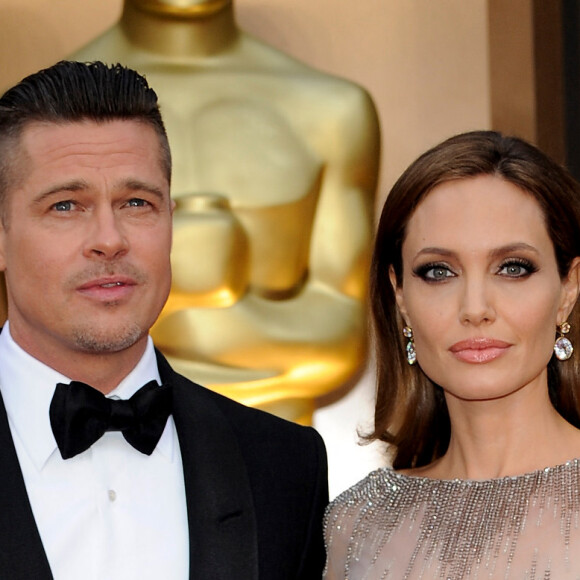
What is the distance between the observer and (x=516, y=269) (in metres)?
1.76

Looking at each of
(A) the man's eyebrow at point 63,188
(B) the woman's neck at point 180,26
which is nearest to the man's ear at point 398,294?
(A) the man's eyebrow at point 63,188

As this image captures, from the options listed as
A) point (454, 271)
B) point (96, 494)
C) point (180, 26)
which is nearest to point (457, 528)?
point (454, 271)

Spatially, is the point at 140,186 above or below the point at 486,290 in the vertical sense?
above

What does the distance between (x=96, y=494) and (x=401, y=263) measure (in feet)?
1.87

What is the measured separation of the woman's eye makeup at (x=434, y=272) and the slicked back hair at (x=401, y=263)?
0.28ft

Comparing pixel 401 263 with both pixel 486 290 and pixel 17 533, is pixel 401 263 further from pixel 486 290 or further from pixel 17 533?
pixel 17 533

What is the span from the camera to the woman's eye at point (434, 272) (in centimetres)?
178

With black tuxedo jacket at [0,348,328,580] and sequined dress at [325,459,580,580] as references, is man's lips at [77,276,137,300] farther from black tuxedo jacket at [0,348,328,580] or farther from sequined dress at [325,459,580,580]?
sequined dress at [325,459,580,580]

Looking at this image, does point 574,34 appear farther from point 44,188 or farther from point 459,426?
point 44,188

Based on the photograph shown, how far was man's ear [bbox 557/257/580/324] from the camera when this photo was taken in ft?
5.90

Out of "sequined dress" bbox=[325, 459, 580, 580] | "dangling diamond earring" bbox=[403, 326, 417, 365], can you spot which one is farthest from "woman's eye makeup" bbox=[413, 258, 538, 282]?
"sequined dress" bbox=[325, 459, 580, 580]

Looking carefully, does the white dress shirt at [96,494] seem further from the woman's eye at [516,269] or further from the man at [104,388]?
the woman's eye at [516,269]

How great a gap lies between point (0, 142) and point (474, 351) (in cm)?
72

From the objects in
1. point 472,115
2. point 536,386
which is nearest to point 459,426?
point 536,386
